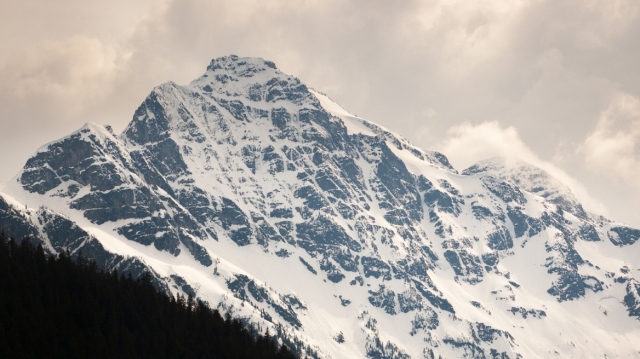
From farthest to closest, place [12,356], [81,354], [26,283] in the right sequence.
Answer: [26,283] → [81,354] → [12,356]

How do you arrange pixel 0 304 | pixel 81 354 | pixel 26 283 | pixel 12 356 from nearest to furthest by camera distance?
pixel 12 356 → pixel 81 354 → pixel 0 304 → pixel 26 283

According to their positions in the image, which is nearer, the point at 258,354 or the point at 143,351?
the point at 143,351

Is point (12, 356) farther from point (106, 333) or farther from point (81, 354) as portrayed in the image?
point (106, 333)

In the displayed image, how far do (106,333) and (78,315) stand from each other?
254 inches

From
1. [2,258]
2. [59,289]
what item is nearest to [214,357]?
[59,289]

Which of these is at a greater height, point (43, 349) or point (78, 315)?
point (78, 315)

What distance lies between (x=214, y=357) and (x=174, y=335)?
9.06 meters

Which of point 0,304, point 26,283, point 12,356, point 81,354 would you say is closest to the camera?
point 12,356

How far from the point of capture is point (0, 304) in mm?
173625

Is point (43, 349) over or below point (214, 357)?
below

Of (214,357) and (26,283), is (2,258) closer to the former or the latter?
(26,283)

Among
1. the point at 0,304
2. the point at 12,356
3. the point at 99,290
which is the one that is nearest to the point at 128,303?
the point at 99,290

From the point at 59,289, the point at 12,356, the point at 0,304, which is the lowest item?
the point at 12,356

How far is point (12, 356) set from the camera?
5910 inches
